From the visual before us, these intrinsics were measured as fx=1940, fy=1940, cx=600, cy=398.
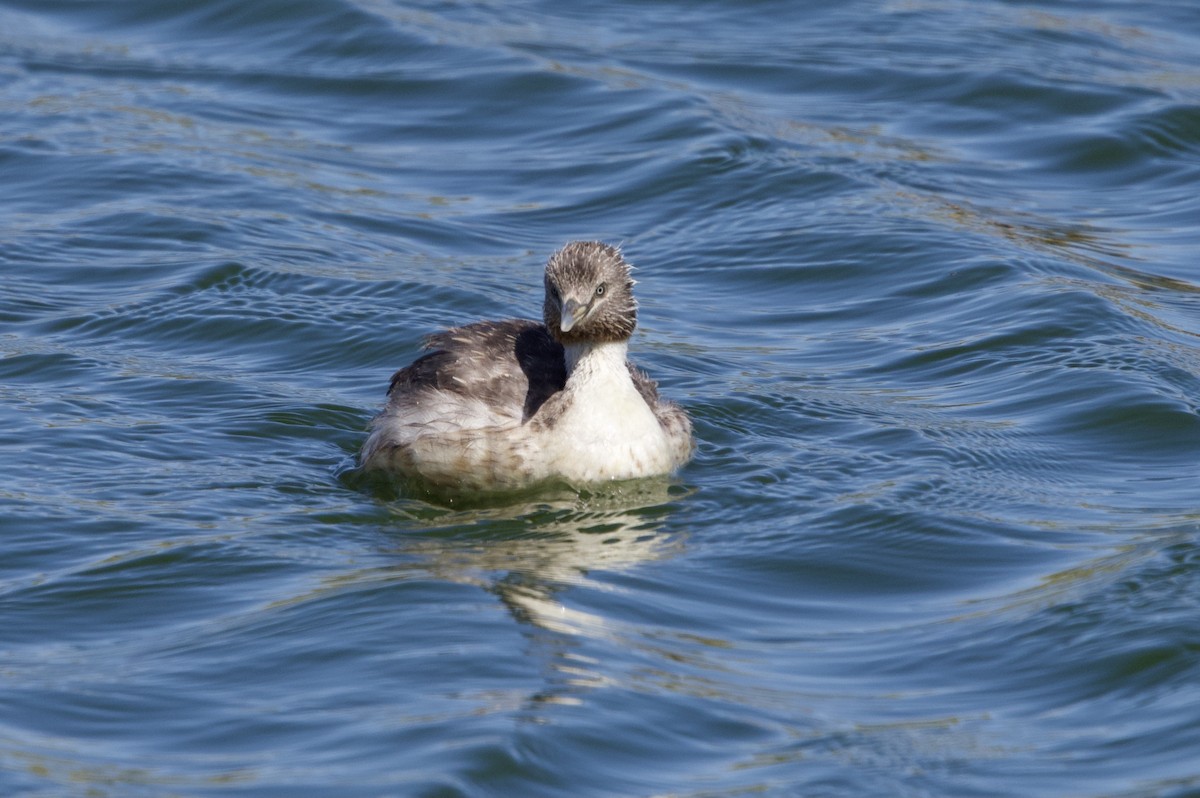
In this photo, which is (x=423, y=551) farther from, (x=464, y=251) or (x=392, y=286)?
(x=464, y=251)

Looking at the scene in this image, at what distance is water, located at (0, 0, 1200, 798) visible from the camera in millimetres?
8141

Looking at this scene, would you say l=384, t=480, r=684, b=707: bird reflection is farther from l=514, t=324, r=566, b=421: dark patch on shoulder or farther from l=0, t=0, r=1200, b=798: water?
l=514, t=324, r=566, b=421: dark patch on shoulder

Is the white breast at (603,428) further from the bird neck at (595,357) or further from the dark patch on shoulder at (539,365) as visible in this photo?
the dark patch on shoulder at (539,365)

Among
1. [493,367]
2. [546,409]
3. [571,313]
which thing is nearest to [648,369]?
[493,367]

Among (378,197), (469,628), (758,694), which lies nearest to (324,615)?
(469,628)

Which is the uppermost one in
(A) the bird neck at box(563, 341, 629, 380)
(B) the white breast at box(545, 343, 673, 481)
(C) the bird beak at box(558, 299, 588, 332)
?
(C) the bird beak at box(558, 299, 588, 332)

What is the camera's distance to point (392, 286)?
14945 millimetres

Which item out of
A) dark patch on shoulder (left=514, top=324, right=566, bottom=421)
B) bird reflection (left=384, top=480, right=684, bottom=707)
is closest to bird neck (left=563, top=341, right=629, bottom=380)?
dark patch on shoulder (left=514, top=324, right=566, bottom=421)

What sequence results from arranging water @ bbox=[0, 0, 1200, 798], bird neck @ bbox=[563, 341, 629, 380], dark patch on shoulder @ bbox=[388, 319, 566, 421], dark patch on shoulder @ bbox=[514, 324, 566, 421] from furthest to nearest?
1. dark patch on shoulder @ bbox=[514, 324, 566, 421]
2. dark patch on shoulder @ bbox=[388, 319, 566, 421]
3. bird neck @ bbox=[563, 341, 629, 380]
4. water @ bbox=[0, 0, 1200, 798]

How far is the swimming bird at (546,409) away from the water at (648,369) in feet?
0.83

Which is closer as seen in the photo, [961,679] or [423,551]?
[961,679]

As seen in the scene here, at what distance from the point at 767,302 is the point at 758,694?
6.93m

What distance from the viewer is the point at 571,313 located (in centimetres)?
1070

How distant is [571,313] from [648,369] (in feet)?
9.91
